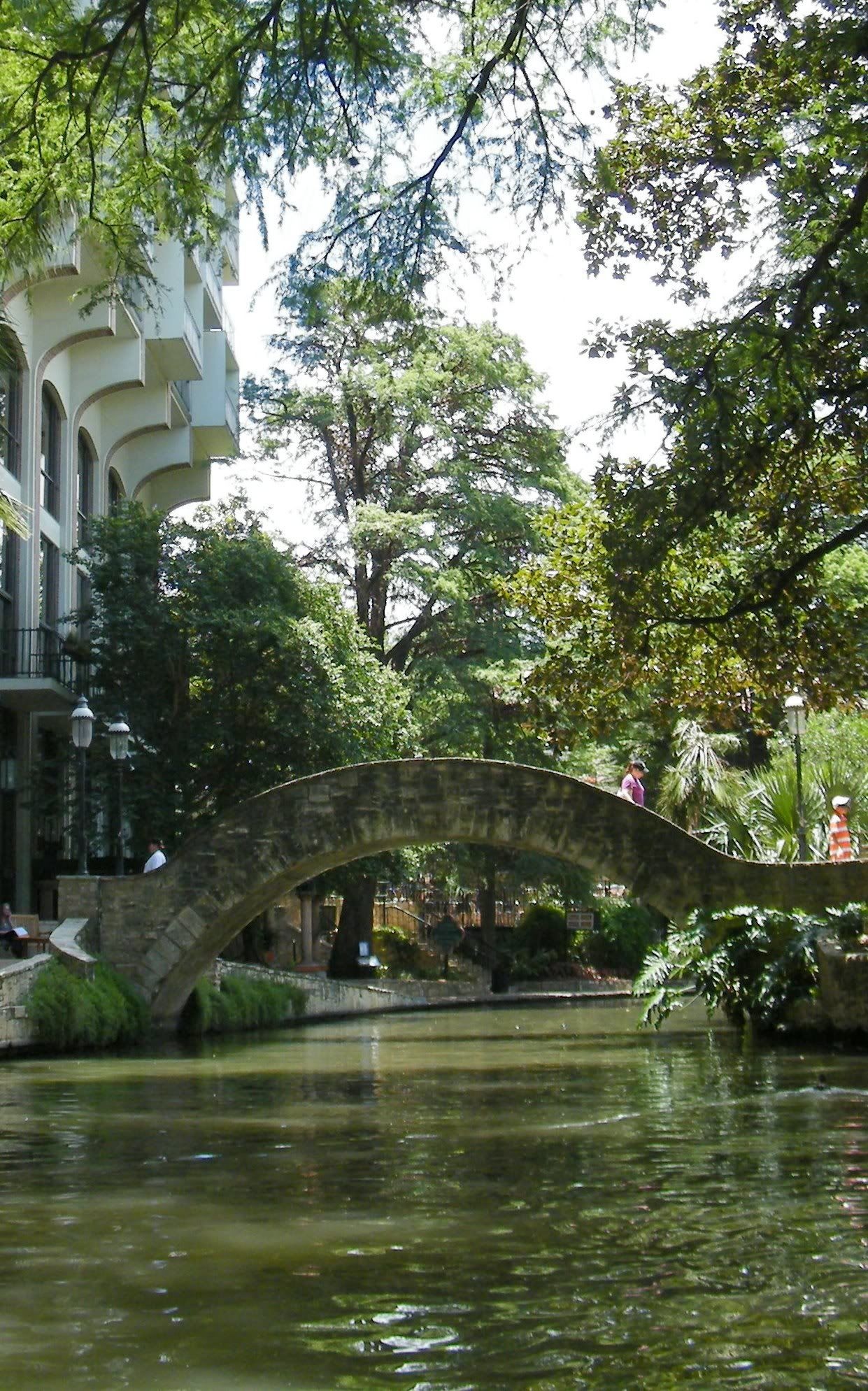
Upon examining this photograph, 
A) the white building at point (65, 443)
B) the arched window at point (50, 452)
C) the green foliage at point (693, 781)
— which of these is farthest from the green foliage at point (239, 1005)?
the arched window at point (50, 452)

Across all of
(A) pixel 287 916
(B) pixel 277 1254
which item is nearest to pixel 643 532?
(B) pixel 277 1254

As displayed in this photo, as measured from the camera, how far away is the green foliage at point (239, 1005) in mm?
22562

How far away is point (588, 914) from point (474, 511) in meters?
9.78

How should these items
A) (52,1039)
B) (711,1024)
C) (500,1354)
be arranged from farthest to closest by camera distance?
1. (711,1024)
2. (52,1039)
3. (500,1354)

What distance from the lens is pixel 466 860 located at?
3562cm

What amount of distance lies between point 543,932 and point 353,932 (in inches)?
258

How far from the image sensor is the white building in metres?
26.4

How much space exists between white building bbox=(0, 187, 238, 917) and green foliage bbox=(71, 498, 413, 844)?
1.03 meters

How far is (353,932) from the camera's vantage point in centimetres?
3372

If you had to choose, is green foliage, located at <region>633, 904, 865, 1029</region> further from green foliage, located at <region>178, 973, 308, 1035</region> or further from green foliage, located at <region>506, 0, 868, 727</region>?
green foliage, located at <region>178, 973, 308, 1035</region>

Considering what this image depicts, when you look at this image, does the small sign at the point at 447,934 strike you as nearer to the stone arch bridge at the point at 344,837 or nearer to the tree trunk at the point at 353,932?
→ the tree trunk at the point at 353,932

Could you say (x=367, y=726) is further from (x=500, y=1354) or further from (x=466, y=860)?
(x=500, y=1354)

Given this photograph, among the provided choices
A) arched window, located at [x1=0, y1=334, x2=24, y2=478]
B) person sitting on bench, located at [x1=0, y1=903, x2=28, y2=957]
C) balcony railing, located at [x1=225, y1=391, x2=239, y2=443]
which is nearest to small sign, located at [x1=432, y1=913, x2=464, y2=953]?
balcony railing, located at [x1=225, y1=391, x2=239, y2=443]

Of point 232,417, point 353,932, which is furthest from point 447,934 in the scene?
point 232,417
